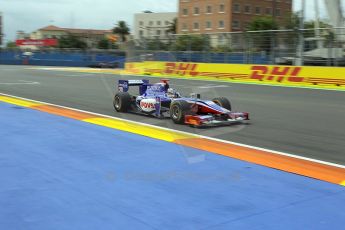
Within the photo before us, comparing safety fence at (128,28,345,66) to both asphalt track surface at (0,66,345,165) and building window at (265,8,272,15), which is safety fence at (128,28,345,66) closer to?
asphalt track surface at (0,66,345,165)

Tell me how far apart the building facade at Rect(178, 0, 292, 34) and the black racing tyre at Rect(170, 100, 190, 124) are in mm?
98869

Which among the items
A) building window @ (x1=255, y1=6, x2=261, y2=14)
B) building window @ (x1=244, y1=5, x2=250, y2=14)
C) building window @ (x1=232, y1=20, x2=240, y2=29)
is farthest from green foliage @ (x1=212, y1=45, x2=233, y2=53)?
building window @ (x1=255, y1=6, x2=261, y2=14)

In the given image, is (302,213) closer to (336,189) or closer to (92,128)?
(336,189)

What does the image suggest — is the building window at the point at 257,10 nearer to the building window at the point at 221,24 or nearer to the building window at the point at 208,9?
the building window at the point at 221,24

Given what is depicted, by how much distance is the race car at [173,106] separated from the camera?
9438 mm

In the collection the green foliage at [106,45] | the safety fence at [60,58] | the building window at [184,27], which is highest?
the building window at [184,27]

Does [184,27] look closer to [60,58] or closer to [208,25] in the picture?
[208,25]

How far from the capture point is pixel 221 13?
108625mm

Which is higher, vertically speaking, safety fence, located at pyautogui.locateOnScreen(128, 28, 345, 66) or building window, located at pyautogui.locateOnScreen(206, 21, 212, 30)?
building window, located at pyautogui.locateOnScreen(206, 21, 212, 30)

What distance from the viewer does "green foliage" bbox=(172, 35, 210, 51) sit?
28673 mm

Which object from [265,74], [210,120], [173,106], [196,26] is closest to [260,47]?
[265,74]

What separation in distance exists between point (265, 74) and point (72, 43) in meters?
94.9

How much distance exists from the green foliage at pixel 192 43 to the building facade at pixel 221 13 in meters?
77.5

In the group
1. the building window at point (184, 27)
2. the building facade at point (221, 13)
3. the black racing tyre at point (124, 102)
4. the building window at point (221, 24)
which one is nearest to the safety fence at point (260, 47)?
the black racing tyre at point (124, 102)
